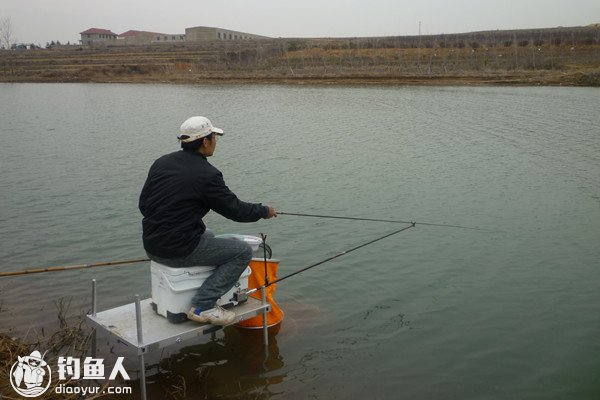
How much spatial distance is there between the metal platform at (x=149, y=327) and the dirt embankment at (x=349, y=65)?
46555 millimetres

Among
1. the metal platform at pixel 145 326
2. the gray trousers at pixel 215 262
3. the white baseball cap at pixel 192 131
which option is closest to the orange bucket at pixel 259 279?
the metal platform at pixel 145 326

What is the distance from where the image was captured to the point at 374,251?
9617mm

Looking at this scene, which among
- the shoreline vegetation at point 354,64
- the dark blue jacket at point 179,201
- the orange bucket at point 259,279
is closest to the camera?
the dark blue jacket at point 179,201

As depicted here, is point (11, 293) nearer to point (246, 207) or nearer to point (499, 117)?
point (246, 207)

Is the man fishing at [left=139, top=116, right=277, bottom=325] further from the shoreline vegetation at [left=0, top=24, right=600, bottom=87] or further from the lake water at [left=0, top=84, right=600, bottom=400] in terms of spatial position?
the shoreline vegetation at [left=0, top=24, right=600, bottom=87]

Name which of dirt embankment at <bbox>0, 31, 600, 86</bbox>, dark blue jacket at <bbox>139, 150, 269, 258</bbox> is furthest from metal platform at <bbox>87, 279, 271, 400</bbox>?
dirt embankment at <bbox>0, 31, 600, 86</bbox>

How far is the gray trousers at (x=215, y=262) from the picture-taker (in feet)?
17.1

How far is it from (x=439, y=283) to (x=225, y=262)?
3.91 metres

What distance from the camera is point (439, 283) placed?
8328 mm

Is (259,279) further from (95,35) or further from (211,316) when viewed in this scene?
(95,35)

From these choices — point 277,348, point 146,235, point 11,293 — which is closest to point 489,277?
point 277,348

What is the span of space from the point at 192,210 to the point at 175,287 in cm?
69

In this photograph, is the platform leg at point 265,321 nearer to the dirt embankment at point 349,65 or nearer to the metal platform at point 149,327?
the metal platform at point 149,327

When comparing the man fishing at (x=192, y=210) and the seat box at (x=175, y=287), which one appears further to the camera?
the seat box at (x=175, y=287)
